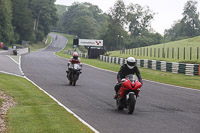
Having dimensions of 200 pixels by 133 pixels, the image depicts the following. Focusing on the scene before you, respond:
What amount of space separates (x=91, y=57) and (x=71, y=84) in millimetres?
47317

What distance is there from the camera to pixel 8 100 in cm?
1279

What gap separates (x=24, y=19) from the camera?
12438 cm

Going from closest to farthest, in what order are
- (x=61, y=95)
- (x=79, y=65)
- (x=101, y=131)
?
1. (x=101, y=131)
2. (x=61, y=95)
3. (x=79, y=65)

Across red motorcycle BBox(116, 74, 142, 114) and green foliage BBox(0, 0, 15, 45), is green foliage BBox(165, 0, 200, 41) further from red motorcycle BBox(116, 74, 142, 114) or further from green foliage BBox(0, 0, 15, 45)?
red motorcycle BBox(116, 74, 142, 114)

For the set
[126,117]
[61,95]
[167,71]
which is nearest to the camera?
[126,117]

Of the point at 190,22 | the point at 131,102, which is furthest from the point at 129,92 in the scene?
the point at 190,22

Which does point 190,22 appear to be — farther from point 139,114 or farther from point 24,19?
point 139,114

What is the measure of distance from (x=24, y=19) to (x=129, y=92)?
117207 millimetres

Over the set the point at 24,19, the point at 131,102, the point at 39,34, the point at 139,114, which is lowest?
the point at 139,114

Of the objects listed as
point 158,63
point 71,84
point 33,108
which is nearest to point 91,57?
point 158,63

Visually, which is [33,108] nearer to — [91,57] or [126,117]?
[126,117]

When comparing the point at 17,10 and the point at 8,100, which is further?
the point at 17,10

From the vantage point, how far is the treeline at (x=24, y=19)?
101m

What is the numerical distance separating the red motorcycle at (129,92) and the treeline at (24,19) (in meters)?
90.8
